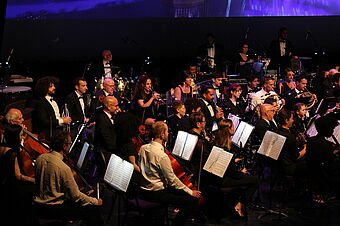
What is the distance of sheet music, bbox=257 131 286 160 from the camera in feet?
22.9

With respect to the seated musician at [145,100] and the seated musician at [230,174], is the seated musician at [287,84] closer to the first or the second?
the seated musician at [145,100]

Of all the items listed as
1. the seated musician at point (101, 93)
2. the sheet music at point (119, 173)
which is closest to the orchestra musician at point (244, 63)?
the seated musician at point (101, 93)

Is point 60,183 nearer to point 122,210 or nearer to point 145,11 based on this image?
point 122,210

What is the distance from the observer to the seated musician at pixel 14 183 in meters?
5.45

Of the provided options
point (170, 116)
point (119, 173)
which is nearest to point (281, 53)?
point (170, 116)

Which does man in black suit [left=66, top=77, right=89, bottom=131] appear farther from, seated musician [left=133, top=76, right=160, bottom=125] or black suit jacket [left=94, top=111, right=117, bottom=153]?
black suit jacket [left=94, top=111, right=117, bottom=153]

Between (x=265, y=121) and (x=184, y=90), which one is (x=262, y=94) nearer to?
(x=184, y=90)

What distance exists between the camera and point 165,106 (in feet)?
33.7

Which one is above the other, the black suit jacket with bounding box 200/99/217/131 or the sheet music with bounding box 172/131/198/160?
the black suit jacket with bounding box 200/99/217/131

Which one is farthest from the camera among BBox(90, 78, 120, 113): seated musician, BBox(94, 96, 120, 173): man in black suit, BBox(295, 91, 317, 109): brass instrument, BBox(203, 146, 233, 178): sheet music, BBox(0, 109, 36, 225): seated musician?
BBox(295, 91, 317, 109): brass instrument

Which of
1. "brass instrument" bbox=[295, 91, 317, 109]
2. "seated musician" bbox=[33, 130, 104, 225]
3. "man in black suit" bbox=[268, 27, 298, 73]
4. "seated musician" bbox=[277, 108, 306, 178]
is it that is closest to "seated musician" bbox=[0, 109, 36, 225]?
"seated musician" bbox=[33, 130, 104, 225]

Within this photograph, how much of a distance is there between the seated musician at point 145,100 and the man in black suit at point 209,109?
0.93 meters

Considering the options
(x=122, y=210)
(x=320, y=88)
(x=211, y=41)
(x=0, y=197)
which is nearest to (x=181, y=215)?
(x=122, y=210)

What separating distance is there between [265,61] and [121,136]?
634cm
